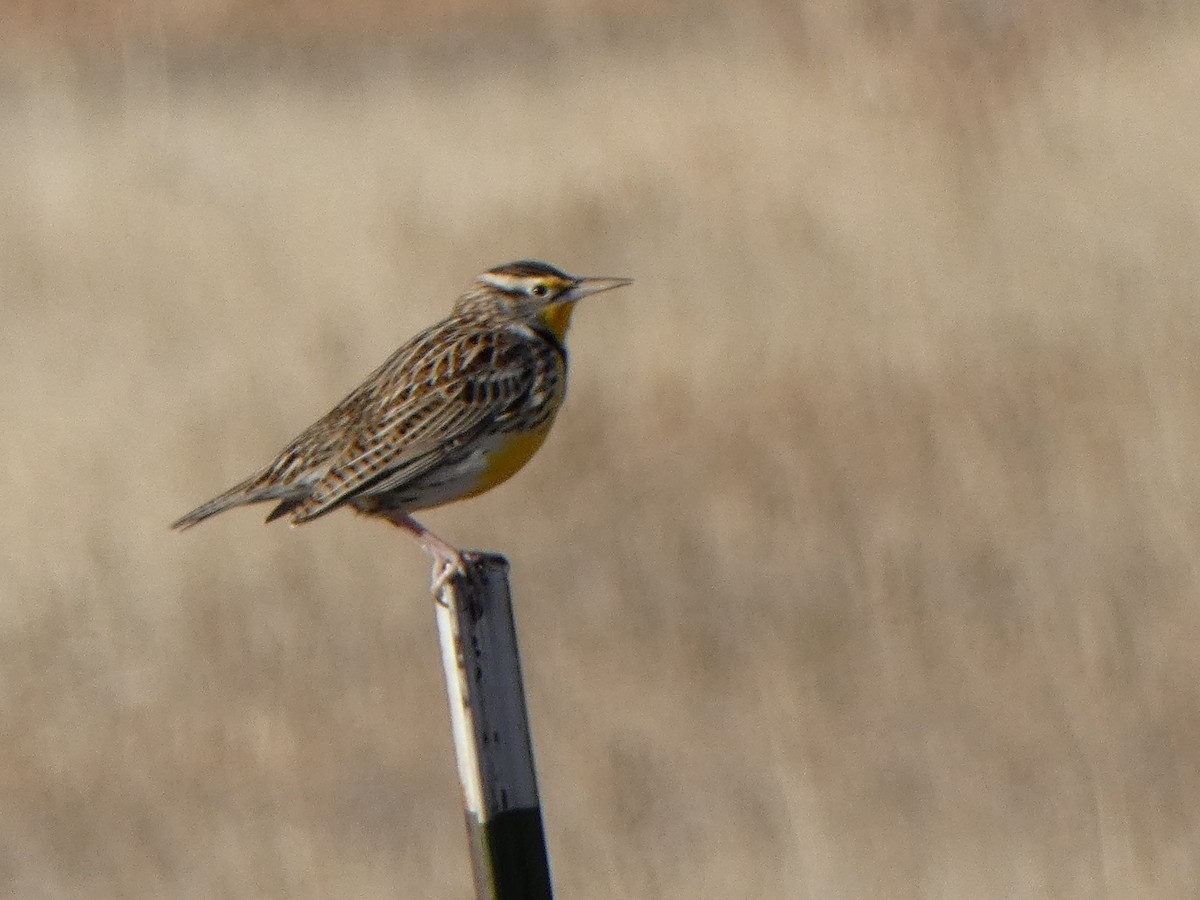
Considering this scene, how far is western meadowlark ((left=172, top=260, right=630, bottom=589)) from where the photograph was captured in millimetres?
5012

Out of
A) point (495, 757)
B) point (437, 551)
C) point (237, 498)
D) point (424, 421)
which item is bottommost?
point (495, 757)

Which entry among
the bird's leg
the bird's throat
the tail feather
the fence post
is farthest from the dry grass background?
the fence post

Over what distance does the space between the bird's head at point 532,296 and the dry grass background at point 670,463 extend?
88.5 inches

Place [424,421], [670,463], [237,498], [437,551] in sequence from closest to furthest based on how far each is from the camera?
[437,551]
[237,498]
[424,421]
[670,463]

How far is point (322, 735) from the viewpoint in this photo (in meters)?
8.03

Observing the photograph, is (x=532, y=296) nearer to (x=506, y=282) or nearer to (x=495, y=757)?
(x=506, y=282)

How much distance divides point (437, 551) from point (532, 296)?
36.7 inches

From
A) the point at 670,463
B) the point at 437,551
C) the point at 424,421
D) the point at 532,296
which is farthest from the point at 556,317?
the point at 670,463

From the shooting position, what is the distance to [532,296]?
5648 millimetres

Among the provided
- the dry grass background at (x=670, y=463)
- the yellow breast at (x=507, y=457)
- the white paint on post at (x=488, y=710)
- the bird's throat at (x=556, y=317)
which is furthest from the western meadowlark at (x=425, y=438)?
the dry grass background at (x=670, y=463)

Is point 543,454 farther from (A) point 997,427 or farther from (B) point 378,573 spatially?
(A) point 997,427

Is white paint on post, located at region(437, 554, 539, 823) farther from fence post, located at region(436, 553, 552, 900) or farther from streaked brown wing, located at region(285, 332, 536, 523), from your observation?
streaked brown wing, located at region(285, 332, 536, 523)

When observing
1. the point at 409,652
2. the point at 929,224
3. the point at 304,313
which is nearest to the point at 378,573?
the point at 409,652

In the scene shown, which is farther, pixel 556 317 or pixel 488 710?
pixel 556 317
